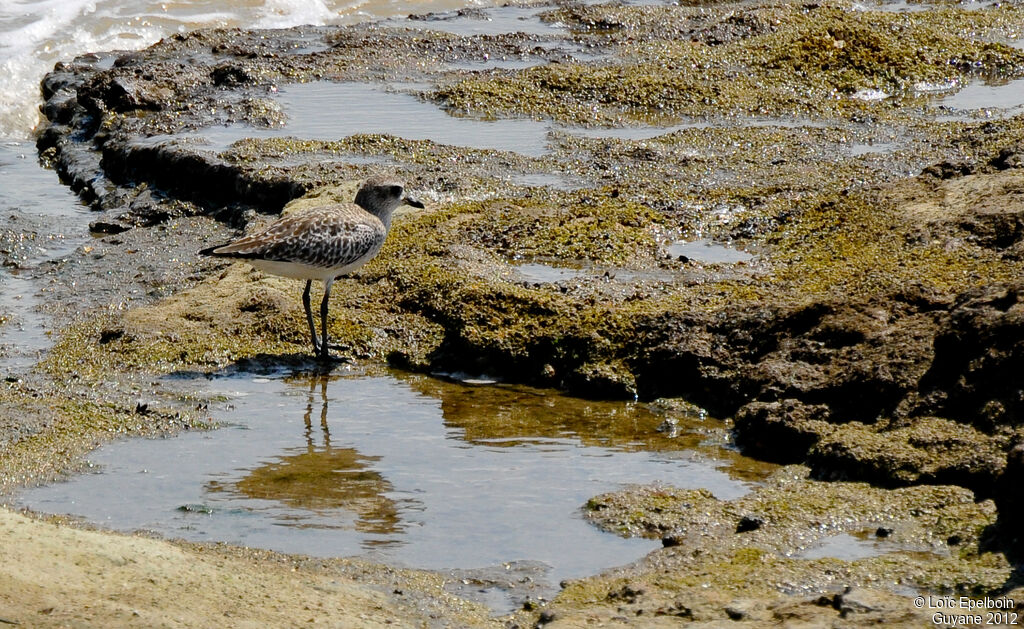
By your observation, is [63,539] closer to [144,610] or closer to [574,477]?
[144,610]

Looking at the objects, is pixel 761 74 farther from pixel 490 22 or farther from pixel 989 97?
pixel 490 22

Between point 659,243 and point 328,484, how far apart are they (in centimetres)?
376

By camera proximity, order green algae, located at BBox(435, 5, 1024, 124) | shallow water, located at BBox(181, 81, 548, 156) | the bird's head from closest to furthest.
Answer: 1. the bird's head
2. shallow water, located at BBox(181, 81, 548, 156)
3. green algae, located at BBox(435, 5, 1024, 124)

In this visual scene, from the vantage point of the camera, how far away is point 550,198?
10.3 meters

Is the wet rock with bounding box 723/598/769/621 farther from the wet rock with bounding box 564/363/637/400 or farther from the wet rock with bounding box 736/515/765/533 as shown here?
the wet rock with bounding box 564/363/637/400

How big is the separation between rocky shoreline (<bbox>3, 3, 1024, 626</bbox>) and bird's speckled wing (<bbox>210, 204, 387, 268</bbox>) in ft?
1.36

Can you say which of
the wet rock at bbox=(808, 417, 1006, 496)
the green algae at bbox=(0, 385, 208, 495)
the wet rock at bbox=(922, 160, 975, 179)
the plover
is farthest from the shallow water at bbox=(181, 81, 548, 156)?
the wet rock at bbox=(808, 417, 1006, 496)

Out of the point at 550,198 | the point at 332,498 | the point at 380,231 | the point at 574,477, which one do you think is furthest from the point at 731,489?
the point at 550,198

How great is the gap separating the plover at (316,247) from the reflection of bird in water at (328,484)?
1534 mm

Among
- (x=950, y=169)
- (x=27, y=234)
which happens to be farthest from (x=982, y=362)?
(x=27, y=234)

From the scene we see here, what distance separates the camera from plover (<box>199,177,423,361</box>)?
8195mm

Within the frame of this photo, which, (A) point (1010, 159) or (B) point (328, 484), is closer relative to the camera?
(B) point (328, 484)

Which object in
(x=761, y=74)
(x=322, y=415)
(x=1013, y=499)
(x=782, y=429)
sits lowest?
(x=322, y=415)

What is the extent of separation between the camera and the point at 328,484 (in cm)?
627
